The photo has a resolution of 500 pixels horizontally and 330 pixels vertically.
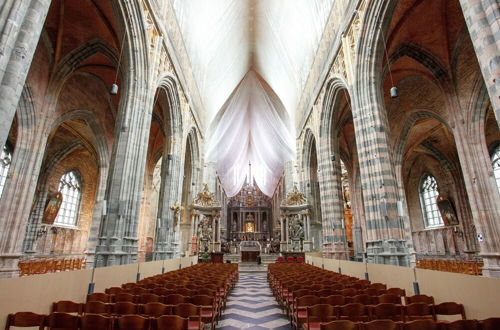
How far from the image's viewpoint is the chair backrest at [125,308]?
3695 millimetres

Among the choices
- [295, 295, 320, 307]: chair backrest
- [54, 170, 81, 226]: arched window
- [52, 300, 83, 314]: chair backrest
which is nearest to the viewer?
[52, 300, 83, 314]: chair backrest

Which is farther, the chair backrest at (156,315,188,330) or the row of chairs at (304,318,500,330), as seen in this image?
the chair backrest at (156,315,188,330)

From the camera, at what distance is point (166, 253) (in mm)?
14656

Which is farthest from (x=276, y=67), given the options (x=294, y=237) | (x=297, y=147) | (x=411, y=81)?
(x=294, y=237)

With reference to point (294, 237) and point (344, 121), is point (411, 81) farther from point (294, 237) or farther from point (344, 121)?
point (294, 237)

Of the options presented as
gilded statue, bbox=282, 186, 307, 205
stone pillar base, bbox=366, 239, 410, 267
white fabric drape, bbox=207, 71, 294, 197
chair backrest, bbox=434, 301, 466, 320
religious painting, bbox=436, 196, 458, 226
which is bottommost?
chair backrest, bbox=434, 301, 466, 320

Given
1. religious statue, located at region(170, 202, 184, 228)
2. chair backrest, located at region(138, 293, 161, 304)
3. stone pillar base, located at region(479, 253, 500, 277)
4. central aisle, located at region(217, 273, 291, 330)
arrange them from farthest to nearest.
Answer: religious statue, located at region(170, 202, 184, 228), stone pillar base, located at region(479, 253, 500, 277), central aisle, located at region(217, 273, 291, 330), chair backrest, located at region(138, 293, 161, 304)

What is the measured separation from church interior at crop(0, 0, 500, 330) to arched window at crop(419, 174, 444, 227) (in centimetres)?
15

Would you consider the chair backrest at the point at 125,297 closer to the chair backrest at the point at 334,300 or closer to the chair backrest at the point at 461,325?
the chair backrest at the point at 334,300

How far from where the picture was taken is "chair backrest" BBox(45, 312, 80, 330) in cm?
306

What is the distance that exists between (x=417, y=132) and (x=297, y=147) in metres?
10.0

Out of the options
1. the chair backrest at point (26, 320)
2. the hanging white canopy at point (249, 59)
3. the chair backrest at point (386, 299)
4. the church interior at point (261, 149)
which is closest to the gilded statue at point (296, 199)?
the church interior at point (261, 149)

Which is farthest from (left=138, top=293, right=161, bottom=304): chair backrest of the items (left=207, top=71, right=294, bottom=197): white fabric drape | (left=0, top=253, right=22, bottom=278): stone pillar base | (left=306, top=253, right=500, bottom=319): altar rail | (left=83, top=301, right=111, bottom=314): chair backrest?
(left=207, top=71, right=294, bottom=197): white fabric drape

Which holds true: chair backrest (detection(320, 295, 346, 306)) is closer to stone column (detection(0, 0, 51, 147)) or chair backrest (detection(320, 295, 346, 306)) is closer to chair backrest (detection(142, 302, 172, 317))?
chair backrest (detection(142, 302, 172, 317))
